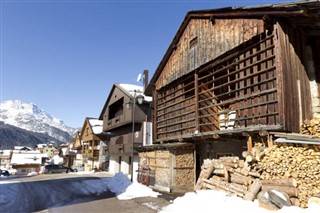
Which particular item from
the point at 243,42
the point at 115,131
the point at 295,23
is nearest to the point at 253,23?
the point at 243,42

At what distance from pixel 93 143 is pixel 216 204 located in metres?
39.4

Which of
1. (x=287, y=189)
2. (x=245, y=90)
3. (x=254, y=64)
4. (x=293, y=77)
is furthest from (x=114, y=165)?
(x=287, y=189)

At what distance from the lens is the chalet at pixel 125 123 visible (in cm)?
2855

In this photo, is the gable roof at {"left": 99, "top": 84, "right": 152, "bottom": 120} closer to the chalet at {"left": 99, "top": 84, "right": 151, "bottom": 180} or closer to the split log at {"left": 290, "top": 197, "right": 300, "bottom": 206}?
the chalet at {"left": 99, "top": 84, "right": 151, "bottom": 180}

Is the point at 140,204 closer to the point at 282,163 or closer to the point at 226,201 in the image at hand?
the point at 226,201

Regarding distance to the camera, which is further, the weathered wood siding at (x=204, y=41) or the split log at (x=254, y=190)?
the weathered wood siding at (x=204, y=41)

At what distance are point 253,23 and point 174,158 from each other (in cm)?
892

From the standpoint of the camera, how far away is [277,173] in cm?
909

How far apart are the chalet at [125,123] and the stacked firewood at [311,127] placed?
15818 mm

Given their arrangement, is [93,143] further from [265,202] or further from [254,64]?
[265,202]

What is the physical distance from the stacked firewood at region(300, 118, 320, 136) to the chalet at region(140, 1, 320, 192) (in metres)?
0.23

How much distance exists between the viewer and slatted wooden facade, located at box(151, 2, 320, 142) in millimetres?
10070

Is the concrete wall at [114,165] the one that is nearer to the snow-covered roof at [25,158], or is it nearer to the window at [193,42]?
the window at [193,42]

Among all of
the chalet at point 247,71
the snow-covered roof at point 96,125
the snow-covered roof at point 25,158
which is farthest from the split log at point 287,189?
the snow-covered roof at point 25,158
